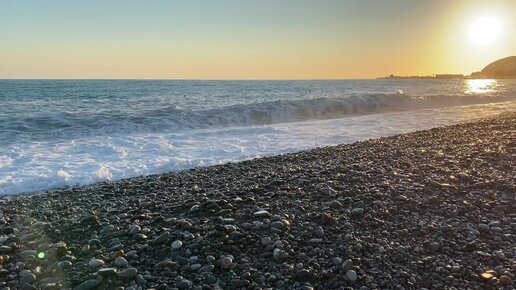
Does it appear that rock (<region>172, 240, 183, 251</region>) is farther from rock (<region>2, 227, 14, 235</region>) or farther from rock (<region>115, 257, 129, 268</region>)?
rock (<region>2, 227, 14, 235</region>)

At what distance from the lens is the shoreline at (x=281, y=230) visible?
429cm

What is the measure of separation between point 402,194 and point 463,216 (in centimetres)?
99

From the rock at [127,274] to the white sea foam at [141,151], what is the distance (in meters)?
5.89

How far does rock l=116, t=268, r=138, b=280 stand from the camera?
430 centimetres

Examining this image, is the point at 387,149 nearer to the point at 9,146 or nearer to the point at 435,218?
the point at 435,218

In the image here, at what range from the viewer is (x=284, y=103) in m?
27.4

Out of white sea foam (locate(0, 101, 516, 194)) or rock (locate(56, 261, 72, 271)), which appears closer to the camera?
rock (locate(56, 261, 72, 271))

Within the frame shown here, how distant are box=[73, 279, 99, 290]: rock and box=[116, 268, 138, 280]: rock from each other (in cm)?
23

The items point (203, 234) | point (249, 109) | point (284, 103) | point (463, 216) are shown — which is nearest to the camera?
point (203, 234)

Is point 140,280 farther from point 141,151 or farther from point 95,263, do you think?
point 141,151

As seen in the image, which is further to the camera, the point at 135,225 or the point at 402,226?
the point at 135,225

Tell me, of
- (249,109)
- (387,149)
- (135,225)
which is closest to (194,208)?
(135,225)

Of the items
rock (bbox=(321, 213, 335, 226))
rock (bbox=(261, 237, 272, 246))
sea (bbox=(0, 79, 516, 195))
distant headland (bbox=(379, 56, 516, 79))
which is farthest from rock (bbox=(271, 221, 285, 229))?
distant headland (bbox=(379, 56, 516, 79))

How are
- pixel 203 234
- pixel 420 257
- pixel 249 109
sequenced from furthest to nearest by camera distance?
Answer: pixel 249 109 → pixel 203 234 → pixel 420 257
